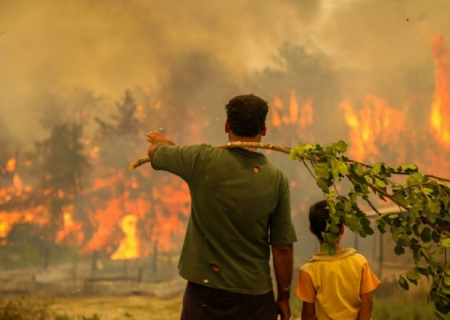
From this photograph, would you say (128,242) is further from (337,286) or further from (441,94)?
(441,94)

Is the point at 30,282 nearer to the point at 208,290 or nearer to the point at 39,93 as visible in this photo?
the point at 39,93

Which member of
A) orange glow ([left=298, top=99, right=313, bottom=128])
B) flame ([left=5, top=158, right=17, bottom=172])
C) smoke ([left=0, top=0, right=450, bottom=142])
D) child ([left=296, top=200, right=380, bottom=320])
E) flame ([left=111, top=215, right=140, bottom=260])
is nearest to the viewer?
child ([left=296, top=200, right=380, bottom=320])

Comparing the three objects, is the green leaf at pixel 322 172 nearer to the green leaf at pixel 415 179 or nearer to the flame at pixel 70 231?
the green leaf at pixel 415 179

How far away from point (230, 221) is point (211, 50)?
106 inches

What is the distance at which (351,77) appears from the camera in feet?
14.1

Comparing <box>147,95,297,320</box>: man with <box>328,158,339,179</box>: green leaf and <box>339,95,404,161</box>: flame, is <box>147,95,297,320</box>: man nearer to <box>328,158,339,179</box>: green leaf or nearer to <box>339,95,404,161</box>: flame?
<box>328,158,339,179</box>: green leaf

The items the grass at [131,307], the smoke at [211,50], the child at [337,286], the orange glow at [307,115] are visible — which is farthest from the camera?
the orange glow at [307,115]

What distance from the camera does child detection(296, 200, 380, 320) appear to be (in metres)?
1.82

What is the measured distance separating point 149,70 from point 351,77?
1659 mm

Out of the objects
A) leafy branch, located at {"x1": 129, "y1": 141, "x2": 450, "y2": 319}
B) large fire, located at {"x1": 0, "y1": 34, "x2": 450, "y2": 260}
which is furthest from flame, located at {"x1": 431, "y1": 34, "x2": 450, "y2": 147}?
leafy branch, located at {"x1": 129, "y1": 141, "x2": 450, "y2": 319}

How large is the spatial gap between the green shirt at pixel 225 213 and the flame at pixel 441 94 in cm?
319

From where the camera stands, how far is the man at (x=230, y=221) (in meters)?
1.60

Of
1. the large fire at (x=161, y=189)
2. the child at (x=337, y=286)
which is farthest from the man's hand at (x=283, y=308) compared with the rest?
the large fire at (x=161, y=189)

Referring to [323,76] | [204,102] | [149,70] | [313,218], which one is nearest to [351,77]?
[323,76]
